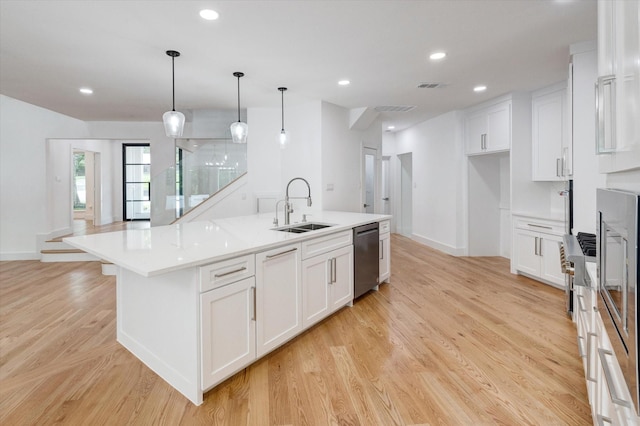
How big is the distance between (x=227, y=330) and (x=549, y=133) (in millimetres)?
4741

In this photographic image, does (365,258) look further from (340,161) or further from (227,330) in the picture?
(340,161)

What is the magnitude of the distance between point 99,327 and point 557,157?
18.4 feet

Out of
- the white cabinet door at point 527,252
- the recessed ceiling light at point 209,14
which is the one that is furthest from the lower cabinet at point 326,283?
Answer: the white cabinet door at point 527,252

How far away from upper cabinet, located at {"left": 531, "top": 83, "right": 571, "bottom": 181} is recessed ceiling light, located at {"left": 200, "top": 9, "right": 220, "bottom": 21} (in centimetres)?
420

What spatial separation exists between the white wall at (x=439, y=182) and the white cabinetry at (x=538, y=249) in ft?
4.26

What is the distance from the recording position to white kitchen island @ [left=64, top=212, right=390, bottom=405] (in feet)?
6.26

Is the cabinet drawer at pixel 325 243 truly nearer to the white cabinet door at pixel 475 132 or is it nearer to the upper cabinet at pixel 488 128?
the upper cabinet at pixel 488 128

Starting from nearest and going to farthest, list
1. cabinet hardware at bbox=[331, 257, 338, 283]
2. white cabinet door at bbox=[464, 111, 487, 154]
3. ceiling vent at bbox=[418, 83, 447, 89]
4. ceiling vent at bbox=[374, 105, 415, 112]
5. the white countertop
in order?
1. the white countertop
2. cabinet hardware at bbox=[331, 257, 338, 283]
3. ceiling vent at bbox=[418, 83, 447, 89]
4. white cabinet door at bbox=[464, 111, 487, 154]
5. ceiling vent at bbox=[374, 105, 415, 112]

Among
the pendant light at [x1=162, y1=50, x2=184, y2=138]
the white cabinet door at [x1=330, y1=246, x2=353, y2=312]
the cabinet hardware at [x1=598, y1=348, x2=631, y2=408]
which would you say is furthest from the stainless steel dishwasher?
the cabinet hardware at [x1=598, y1=348, x2=631, y2=408]

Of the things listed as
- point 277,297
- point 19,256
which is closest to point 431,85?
point 277,297

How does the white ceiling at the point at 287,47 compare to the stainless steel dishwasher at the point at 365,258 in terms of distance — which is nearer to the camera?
the white ceiling at the point at 287,47

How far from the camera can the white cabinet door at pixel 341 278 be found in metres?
3.19

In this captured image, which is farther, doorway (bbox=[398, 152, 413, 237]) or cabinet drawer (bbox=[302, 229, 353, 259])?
doorway (bbox=[398, 152, 413, 237])

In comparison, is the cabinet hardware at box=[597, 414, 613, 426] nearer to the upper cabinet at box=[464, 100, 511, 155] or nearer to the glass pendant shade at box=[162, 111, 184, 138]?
the glass pendant shade at box=[162, 111, 184, 138]
